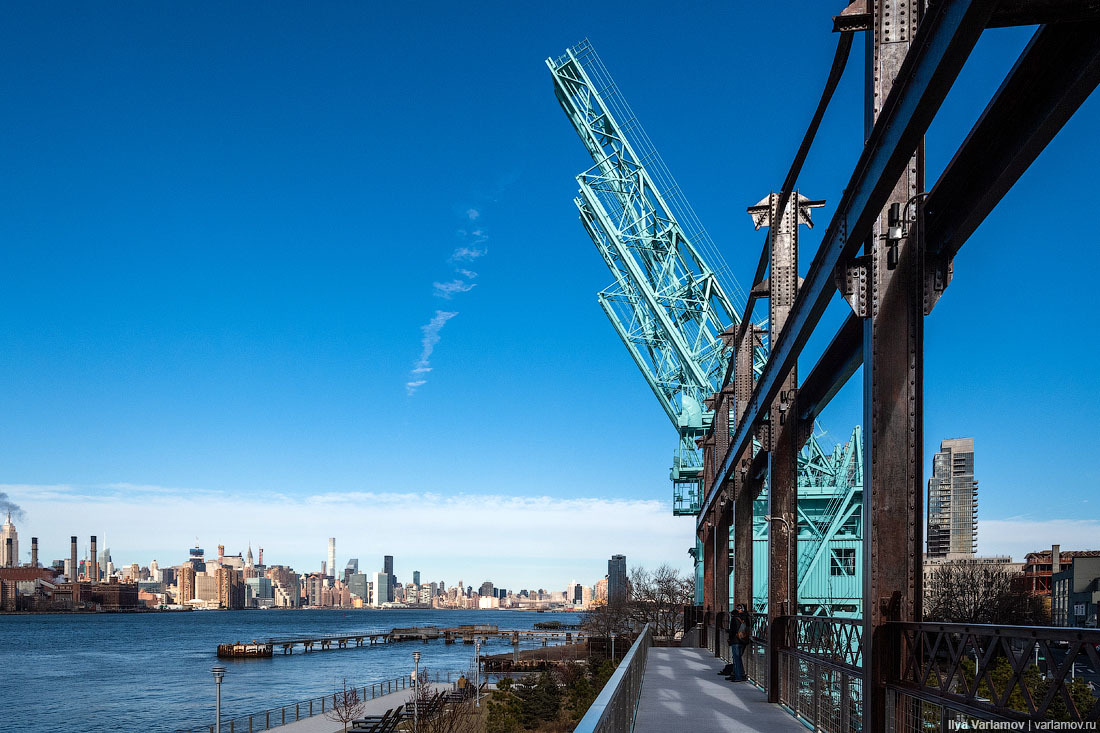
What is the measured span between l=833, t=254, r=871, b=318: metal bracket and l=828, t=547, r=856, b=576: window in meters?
22.1

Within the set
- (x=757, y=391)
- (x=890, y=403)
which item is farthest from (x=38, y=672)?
(x=890, y=403)

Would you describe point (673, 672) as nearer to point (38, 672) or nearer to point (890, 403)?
point (890, 403)

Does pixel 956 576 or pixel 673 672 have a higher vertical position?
pixel 673 672

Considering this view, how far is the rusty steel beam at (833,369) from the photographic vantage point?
12391 mm

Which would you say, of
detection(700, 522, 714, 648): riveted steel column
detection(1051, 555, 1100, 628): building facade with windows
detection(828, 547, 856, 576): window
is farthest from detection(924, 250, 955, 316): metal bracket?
detection(1051, 555, 1100, 628): building facade with windows

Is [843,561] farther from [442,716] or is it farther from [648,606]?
[648,606]

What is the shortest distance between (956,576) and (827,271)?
61.8 m

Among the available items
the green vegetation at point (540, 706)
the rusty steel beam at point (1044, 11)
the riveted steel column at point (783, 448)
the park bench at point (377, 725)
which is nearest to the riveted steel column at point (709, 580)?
the green vegetation at point (540, 706)

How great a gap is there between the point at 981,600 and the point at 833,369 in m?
50.1

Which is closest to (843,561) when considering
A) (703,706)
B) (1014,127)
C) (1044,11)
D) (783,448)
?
(783,448)

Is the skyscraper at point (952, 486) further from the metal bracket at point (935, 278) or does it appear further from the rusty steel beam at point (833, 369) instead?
the metal bracket at point (935, 278)

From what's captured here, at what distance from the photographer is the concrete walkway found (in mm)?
11701

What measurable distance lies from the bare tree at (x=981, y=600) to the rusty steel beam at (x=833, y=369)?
37.6m

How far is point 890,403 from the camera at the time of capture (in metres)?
8.70
